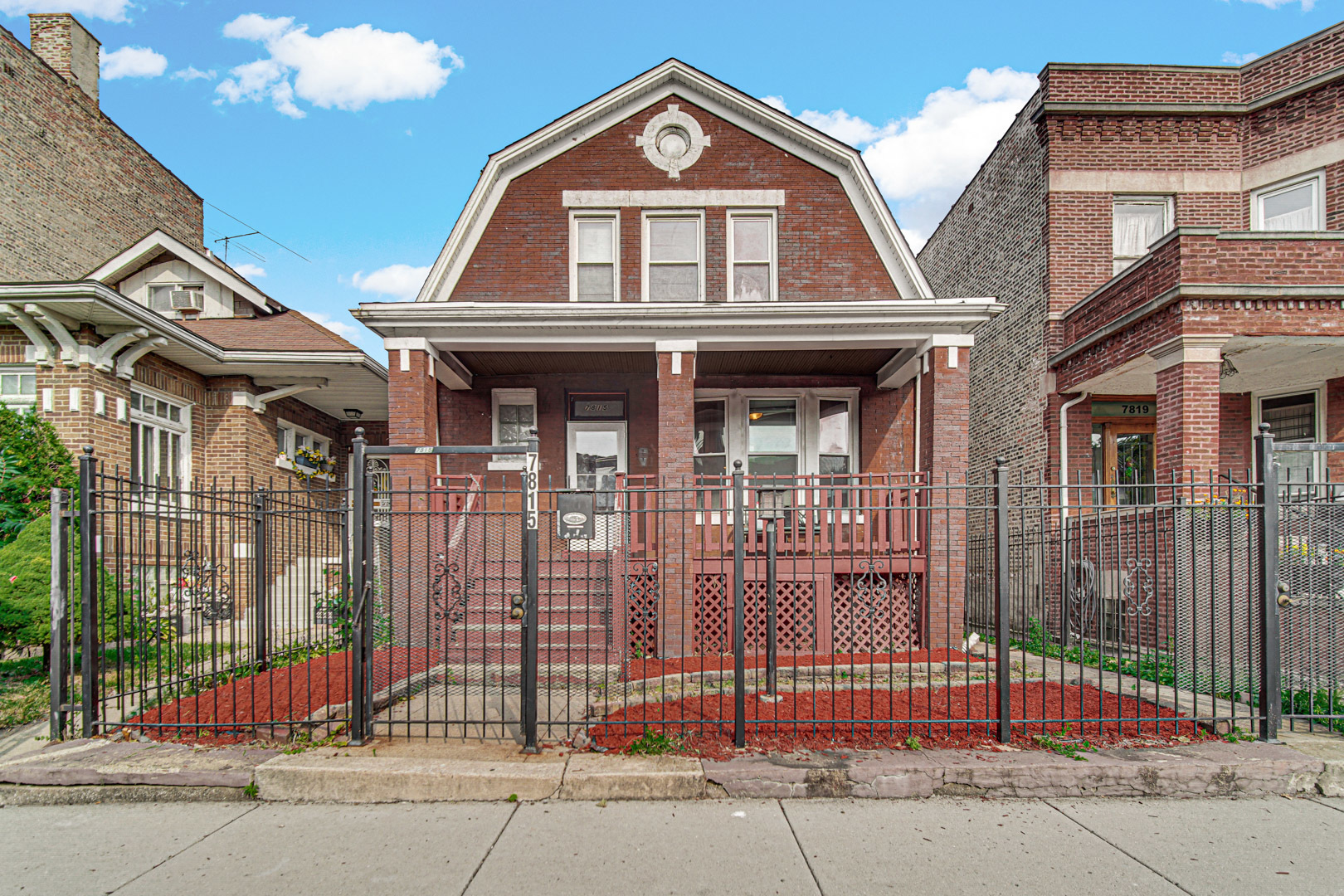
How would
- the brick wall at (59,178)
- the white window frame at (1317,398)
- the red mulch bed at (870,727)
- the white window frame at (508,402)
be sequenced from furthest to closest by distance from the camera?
the brick wall at (59,178), the white window frame at (508,402), the white window frame at (1317,398), the red mulch bed at (870,727)

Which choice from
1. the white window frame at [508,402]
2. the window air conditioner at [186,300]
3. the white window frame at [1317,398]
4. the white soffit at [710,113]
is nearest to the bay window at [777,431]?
the white soffit at [710,113]

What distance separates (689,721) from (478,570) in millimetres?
4645

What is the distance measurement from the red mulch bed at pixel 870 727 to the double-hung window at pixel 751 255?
6.68 meters

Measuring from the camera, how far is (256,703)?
20.7 ft

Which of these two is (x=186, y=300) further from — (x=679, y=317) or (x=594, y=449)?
(x=679, y=317)

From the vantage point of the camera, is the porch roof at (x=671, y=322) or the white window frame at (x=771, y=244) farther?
the white window frame at (x=771, y=244)

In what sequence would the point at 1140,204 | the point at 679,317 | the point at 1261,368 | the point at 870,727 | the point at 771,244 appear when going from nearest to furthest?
the point at 870,727 < the point at 679,317 < the point at 1261,368 < the point at 771,244 < the point at 1140,204

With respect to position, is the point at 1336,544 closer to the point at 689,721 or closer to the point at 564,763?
the point at 689,721

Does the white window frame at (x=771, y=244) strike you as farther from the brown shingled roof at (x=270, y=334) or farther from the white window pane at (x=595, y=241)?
the brown shingled roof at (x=270, y=334)

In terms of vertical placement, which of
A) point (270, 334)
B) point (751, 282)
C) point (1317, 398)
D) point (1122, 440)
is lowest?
point (1122, 440)

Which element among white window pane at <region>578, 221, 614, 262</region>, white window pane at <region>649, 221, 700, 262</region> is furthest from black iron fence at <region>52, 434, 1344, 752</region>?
white window pane at <region>578, 221, 614, 262</region>

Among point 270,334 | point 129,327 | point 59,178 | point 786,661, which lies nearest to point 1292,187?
point 786,661

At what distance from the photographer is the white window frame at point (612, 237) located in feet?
36.9

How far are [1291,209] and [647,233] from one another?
33.2 ft
